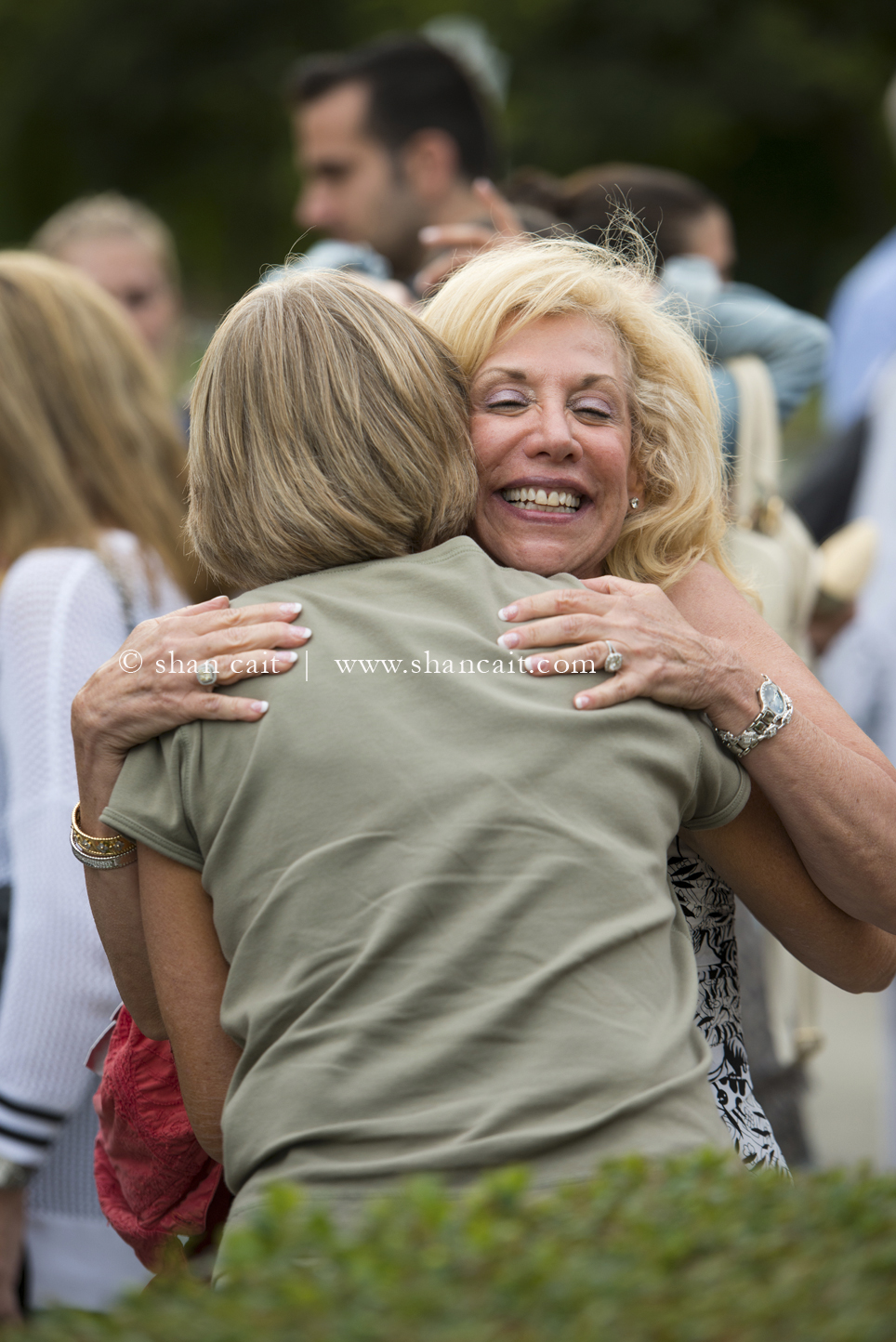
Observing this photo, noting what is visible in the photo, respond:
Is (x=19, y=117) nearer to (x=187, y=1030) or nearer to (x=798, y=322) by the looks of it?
(x=798, y=322)

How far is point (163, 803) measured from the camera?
6.22 feet

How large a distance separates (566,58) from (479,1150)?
21972 millimetres

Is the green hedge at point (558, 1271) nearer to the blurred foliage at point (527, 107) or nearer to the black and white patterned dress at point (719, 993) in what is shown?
the black and white patterned dress at point (719, 993)

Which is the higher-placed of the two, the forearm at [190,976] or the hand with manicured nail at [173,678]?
the hand with manicured nail at [173,678]

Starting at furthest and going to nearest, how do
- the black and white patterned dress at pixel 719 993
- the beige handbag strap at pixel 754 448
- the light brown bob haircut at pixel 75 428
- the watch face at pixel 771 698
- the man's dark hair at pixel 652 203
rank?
1. the man's dark hair at pixel 652 203
2. the beige handbag strap at pixel 754 448
3. the light brown bob haircut at pixel 75 428
4. the black and white patterned dress at pixel 719 993
5. the watch face at pixel 771 698

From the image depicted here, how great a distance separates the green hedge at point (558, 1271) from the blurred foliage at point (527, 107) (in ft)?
67.2

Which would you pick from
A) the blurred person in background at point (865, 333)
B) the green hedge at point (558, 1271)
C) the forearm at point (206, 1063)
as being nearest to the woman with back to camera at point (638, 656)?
the forearm at point (206, 1063)

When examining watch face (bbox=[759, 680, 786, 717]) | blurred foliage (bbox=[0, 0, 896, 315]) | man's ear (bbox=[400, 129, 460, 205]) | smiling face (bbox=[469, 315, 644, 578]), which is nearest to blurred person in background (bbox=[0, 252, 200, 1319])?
smiling face (bbox=[469, 315, 644, 578])

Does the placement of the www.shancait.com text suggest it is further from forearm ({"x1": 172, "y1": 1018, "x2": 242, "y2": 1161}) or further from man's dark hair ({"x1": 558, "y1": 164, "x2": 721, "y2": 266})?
man's dark hair ({"x1": 558, "y1": 164, "x2": 721, "y2": 266})

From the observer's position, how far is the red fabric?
2164 millimetres

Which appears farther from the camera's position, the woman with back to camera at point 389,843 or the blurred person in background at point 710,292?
the blurred person in background at point 710,292

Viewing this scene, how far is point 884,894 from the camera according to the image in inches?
83.9

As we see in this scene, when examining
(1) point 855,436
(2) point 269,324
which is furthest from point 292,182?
(2) point 269,324

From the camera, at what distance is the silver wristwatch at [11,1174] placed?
2711mm
